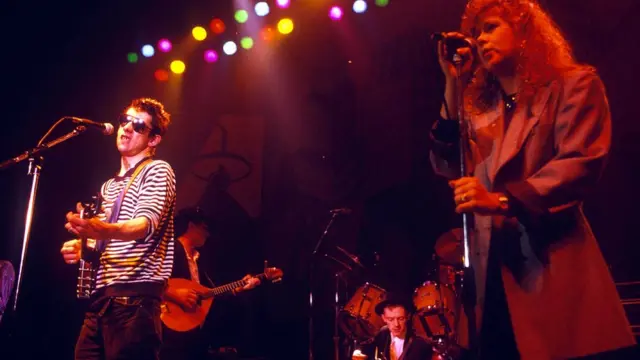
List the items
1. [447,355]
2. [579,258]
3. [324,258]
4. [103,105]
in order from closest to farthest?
[579,258] → [447,355] → [103,105] → [324,258]

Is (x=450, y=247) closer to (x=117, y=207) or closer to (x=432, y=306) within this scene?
(x=432, y=306)

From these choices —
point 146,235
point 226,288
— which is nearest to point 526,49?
point 146,235

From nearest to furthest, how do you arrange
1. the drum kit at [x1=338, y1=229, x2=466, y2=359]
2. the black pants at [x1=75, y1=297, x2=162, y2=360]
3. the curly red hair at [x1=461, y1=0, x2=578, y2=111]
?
the curly red hair at [x1=461, y1=0, x2=578, y2=111]
the black pants at [x1=75, y1=297, x2=162, y2=360]
the drum kit at [x1=338, y1=229, x2=466, y2=359]

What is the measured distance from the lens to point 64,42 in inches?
233

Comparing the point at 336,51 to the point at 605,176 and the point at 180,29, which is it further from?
the point at 605,176

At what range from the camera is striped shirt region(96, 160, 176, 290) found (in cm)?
313

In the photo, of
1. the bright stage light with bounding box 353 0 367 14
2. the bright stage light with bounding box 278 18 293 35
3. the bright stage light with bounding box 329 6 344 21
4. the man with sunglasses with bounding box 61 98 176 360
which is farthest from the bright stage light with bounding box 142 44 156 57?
the man with sunglasses with bounding box 61 98 176 360

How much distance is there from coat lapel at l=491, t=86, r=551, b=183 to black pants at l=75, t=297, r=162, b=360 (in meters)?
2.05

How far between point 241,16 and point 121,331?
15.2ft

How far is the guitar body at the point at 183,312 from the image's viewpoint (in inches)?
256

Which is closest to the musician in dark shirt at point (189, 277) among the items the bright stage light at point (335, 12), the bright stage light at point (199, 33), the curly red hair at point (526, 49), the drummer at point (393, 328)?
the drummer at point (393, 328)

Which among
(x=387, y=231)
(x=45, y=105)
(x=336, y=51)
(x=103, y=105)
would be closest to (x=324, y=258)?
(x=387, y=231)

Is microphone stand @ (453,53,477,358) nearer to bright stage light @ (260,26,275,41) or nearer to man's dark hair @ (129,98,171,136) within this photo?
man's dark hair @ (129,98,171,136)

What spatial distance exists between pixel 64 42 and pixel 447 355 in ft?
16.8
